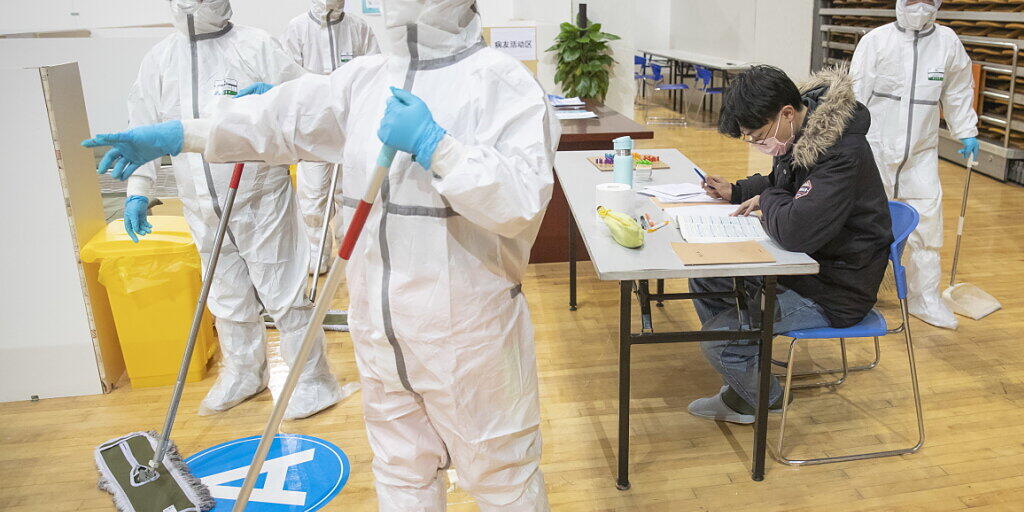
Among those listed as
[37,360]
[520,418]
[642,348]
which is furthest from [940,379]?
[37,360]

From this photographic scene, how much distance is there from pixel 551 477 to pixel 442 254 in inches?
47.9

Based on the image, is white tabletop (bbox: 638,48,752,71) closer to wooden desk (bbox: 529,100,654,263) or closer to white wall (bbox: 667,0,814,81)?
white wall (bbox: 667,0,814,81)

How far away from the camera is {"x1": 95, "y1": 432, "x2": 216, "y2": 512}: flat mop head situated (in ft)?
8.09

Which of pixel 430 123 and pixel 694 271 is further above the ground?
pixel 430 123

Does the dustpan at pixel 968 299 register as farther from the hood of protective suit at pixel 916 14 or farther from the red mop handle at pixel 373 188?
the red mop handle at pixel 373 188

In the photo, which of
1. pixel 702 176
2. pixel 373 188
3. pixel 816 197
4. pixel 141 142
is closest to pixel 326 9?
pixel 702 176

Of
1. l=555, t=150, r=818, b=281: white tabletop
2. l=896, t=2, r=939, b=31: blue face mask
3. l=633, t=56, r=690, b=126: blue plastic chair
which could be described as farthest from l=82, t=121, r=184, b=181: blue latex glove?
l=633, t=56, r=690, b=126: blue plastic chair

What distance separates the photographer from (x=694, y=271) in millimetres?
2205

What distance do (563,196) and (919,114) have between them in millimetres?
1844

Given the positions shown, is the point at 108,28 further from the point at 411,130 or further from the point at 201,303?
the point at 411,130

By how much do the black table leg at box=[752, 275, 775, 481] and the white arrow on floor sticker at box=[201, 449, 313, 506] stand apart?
1.43 meters

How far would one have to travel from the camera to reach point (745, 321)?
2652 mm

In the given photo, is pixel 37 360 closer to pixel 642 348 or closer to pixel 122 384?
pixel 122 384

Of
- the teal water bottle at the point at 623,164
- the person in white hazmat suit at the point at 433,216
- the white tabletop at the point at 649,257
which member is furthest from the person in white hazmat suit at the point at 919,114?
the person in white hazmat suit at the point at 433,216
